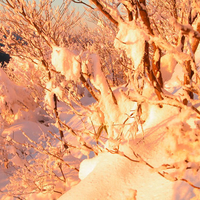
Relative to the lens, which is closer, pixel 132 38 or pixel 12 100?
pixel 132 38

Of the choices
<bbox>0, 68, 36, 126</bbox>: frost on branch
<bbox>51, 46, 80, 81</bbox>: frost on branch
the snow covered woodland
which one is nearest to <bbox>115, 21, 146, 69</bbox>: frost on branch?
the snow covered woodland

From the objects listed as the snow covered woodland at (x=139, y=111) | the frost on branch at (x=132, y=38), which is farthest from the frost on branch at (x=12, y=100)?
the frost on branch at (x=132, y=38)

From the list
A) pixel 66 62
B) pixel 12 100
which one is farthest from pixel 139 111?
pixel 12 100

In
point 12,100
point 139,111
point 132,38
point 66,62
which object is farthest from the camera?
point 12,100

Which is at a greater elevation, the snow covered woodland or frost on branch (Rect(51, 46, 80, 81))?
frost on branch (Rect(51, 46, 80, 81))

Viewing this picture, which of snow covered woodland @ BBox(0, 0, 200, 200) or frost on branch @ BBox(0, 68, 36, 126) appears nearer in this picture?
snow covered woodland @ BBox(0, 0, 200, 200)

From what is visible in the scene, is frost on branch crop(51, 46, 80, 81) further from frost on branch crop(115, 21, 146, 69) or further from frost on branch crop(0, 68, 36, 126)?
frost on branch crop(0, 68, 36, 126)

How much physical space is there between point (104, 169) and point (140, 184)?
404 mm

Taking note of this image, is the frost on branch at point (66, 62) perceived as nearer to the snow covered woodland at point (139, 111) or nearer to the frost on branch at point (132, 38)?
the snow covered woodland at point (139, 111)

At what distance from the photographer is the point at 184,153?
2.69 feet

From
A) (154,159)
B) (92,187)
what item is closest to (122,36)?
(154,159)

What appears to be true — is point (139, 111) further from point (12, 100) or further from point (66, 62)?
point (12, 100)

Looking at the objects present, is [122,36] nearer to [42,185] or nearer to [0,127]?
[42,185]

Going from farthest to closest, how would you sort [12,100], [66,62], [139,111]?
[12,100] < [139,111] < [66,62]
